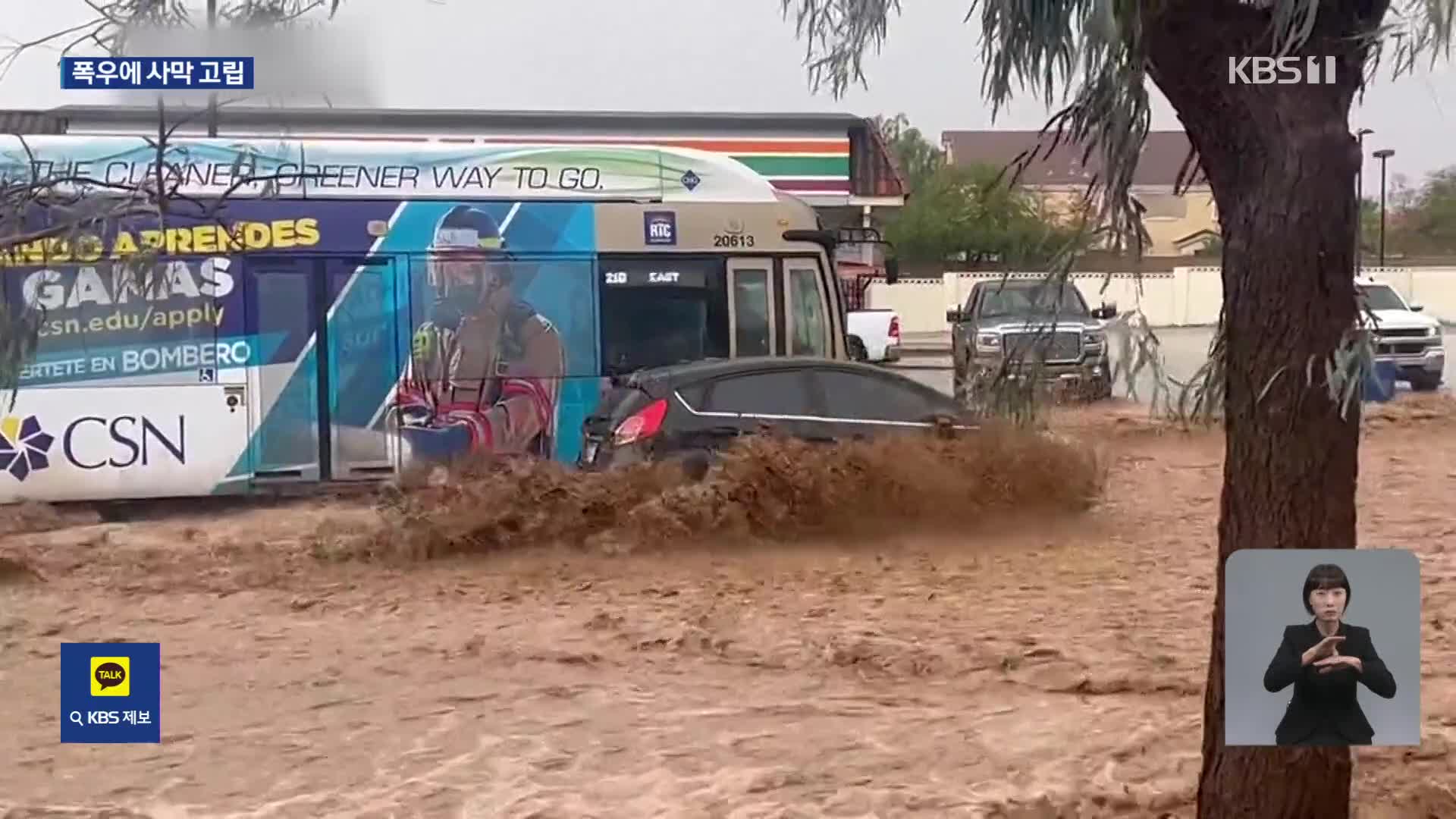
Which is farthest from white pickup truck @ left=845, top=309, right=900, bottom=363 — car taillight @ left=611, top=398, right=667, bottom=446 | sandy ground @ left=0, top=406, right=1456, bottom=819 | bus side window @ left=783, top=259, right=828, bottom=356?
car taillight @ left=611, top=398, right=667, bottom=446

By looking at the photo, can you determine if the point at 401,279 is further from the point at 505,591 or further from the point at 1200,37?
the point at 1200,37

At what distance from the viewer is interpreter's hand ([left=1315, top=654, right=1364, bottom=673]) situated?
362 cm

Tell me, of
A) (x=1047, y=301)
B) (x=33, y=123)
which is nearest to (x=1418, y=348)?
(x=33, y=123)

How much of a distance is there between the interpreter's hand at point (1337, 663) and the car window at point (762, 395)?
7.75m

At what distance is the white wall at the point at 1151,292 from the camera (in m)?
5.02

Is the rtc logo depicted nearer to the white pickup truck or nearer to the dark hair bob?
the dark hair bob

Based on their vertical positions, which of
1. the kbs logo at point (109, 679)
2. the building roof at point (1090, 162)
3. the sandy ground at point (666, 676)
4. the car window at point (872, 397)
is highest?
the building roof at point (1090, 162)

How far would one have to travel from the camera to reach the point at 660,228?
1386 centimetres

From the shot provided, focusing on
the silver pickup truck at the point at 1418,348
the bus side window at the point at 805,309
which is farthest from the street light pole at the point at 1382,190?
the silver pickup truck at the point at 1418,348

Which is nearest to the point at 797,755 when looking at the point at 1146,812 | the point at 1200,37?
the point at 1146,812

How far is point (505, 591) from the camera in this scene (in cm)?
990

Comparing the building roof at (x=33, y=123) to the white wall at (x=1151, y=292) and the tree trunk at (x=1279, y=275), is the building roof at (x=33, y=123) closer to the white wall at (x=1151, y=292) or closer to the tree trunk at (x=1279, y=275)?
the white wall at (x=1151, y=292)

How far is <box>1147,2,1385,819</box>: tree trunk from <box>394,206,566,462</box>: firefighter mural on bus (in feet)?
31.2

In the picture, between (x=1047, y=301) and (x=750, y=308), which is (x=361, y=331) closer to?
(x=750, y=308)
